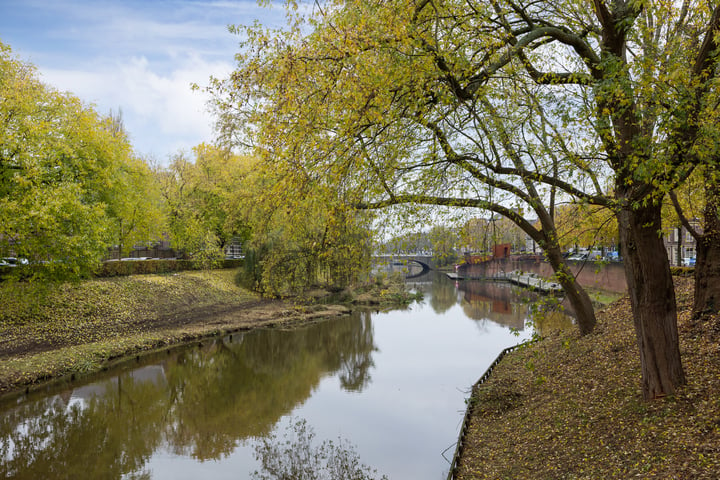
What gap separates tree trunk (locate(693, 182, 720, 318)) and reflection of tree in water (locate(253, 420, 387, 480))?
22.8 ft

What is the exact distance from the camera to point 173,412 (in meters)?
12.1

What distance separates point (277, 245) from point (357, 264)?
18466 mm

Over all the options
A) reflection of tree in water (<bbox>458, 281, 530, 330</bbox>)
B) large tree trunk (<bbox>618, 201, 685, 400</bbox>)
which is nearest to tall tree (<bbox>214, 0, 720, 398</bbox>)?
large tree trunk (<bbox>618, 201, 685, 400</bbox>)

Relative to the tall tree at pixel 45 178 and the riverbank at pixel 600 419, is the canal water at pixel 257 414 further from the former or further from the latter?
the tall tree at pixel 45 178

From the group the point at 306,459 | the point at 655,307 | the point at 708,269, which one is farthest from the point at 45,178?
the point at 708,269

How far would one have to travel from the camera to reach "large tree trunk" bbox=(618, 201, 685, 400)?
6344mm

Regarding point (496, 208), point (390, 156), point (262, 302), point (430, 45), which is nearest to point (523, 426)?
point (496, 208)

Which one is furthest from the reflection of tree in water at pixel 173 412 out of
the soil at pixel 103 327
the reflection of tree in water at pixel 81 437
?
the soil at pixel 103 327

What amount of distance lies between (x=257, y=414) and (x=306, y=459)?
2964 mm

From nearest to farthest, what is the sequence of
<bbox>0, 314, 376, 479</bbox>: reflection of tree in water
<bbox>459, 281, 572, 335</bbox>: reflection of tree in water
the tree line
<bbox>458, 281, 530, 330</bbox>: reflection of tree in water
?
<bbox>0, 314, 376, 479</bbox>: reflection of tree in water < the tree line < <bbox>459, 281, 572, 335</bbox>: reflection of tree in water < <bbox>458, 281, 530, 330</bbox>: reflection of tree in water

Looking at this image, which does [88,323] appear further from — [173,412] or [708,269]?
[708,269]

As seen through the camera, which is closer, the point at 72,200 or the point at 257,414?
the point at 257,414

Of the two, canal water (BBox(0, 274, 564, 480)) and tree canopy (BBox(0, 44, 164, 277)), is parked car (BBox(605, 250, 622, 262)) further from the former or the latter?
tree canopy (BBox(0, 44, 164, 277))

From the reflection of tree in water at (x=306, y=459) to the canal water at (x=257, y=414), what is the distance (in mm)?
38
